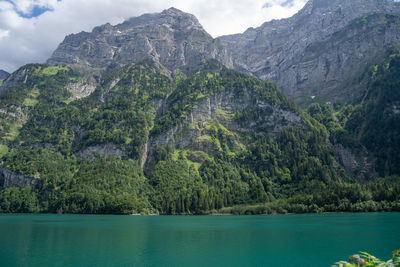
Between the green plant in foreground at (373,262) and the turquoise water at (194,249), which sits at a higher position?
the green plant in foreground at (373,262)

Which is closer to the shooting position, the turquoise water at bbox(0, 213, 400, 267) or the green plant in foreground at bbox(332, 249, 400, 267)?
the green plant in foreground at bbox(332, 249, 400, 267)

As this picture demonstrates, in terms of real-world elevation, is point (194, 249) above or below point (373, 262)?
below

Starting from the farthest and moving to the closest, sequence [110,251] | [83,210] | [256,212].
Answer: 1. [83,210]
2. [256,212]
3. [110,251]

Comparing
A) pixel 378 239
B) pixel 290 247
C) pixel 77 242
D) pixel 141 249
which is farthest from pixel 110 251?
pixel 378 239

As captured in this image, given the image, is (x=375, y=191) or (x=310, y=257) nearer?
(x=310, y=257)

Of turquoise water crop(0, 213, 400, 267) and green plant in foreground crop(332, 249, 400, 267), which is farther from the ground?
green plant in foreground crop(332, 249, 400, 267)

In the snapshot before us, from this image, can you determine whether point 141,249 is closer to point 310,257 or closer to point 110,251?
point 110,251

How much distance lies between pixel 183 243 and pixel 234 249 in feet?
39.9

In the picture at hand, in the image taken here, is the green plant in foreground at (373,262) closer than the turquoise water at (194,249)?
Yes

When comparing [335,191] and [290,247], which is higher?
[335,191]

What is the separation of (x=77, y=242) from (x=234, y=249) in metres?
33.0

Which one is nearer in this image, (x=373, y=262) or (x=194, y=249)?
(x=373, y=262)

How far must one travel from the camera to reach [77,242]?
63.5m

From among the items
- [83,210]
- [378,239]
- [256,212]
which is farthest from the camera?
[83,210]
